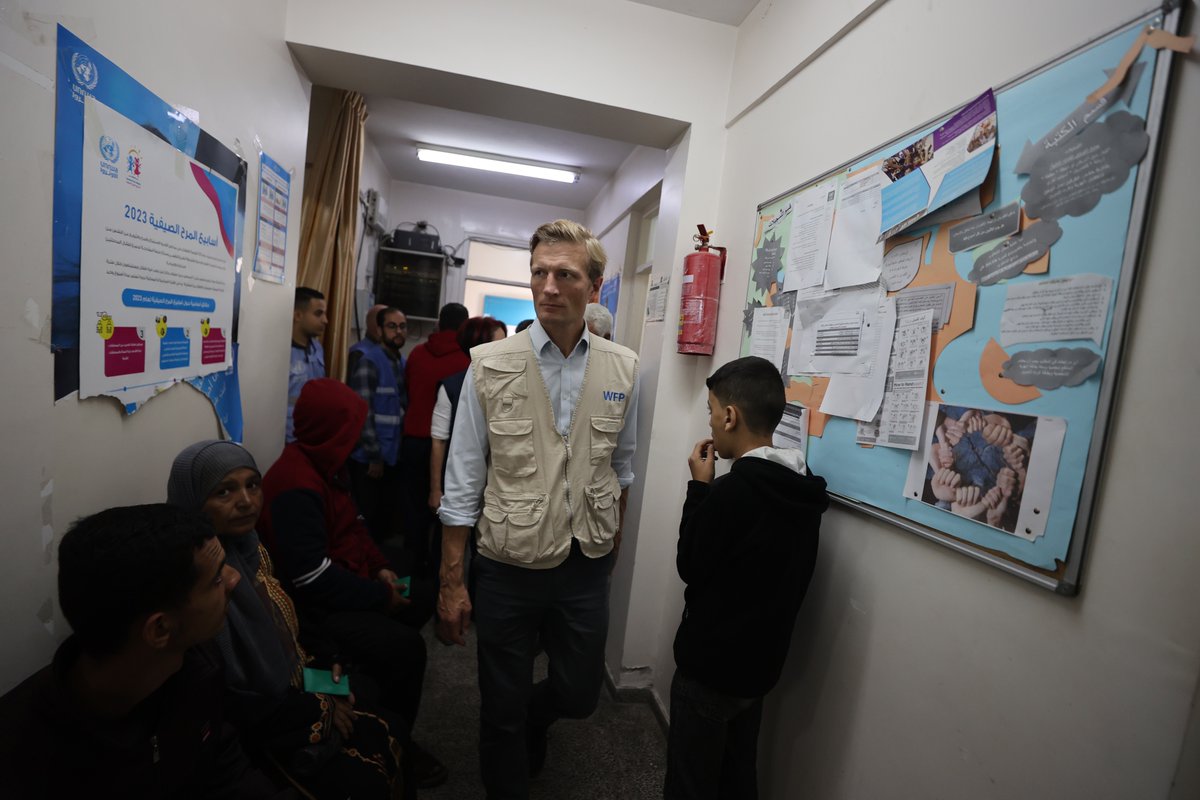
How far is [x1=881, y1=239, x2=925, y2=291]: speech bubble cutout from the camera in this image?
1.13m

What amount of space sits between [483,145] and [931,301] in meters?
4.02

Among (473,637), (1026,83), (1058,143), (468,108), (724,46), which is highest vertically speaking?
(724,46)

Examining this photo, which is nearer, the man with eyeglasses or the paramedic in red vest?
the paramedic in red vest

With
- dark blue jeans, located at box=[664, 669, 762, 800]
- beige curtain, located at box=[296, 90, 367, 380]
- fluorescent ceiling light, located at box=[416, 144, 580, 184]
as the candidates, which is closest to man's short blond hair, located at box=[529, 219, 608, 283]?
dark blue jeans, located at box=[664, 669, 762, 800]

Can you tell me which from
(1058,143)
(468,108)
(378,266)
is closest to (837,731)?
(1058,143)

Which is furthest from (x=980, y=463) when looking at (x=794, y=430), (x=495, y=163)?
(x=495, y=163)

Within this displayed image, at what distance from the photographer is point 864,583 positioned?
4.03ft

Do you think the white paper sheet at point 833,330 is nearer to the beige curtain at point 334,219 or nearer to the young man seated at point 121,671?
the young man seated at point 121,671

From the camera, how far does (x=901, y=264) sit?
1.17 meters

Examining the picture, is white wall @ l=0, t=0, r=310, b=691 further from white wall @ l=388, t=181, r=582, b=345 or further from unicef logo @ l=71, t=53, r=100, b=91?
white wall @ l=388, t=181, r=582, b=345

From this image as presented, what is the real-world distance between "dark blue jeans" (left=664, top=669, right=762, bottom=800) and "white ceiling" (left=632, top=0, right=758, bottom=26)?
7.79 ft

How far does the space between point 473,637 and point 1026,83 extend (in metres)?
2.83

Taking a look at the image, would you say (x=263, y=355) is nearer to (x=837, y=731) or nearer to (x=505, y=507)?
(x=505, y=507)

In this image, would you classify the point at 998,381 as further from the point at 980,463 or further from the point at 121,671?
the point at 121,671
